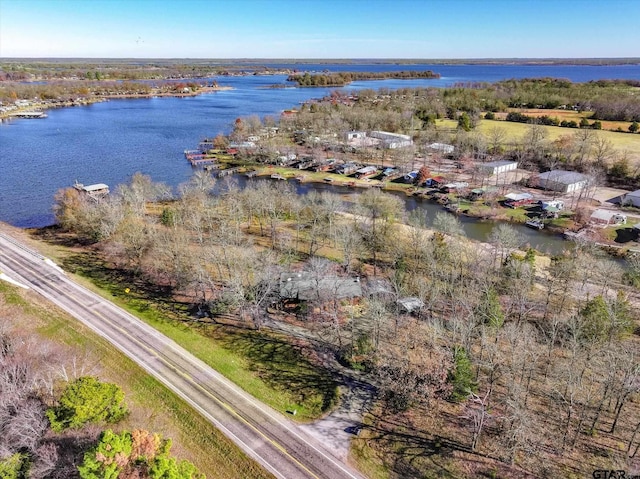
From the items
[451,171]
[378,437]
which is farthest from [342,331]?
[451,171]

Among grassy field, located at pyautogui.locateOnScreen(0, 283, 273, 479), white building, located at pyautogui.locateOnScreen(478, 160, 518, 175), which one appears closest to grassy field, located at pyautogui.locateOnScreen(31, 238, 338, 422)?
grassy field, located at pyautogui.locateOnScreen(0, 283, 273, 479)

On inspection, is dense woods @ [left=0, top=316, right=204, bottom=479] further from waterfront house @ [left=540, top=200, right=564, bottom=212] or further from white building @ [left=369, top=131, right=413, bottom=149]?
white building @ [left=369, top=131, right=413, bottom=149]

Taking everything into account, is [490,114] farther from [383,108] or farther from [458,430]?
[458,430]

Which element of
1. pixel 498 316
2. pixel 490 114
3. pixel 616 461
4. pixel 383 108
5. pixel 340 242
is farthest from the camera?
pixel 383 108

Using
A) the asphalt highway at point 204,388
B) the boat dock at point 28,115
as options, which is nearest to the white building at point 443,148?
the asphalt highway at point 204,388

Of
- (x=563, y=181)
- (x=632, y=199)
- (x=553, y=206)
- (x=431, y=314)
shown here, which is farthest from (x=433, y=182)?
(x=431, y=314)

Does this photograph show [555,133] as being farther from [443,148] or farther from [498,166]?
[498,166]
